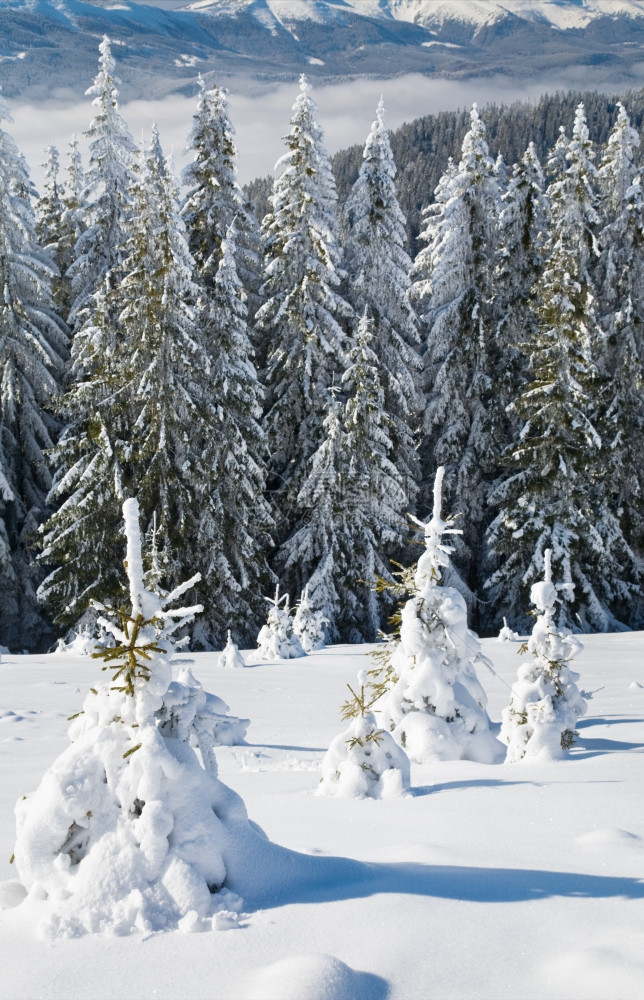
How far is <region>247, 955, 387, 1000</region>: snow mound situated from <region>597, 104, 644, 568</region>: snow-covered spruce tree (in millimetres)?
23246

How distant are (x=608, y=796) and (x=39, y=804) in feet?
12.9

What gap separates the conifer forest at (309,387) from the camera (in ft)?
68.5

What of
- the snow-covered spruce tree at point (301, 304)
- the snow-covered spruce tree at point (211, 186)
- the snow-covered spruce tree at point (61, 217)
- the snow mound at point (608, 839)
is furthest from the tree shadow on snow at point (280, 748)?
the snow-covered spruce tree at point (61, 217)

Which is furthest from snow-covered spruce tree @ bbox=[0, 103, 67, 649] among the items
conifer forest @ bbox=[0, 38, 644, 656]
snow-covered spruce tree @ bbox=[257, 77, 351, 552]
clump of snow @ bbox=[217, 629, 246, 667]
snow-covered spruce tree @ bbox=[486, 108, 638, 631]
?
snow-covered spruce tree @ bbox=[486, 108, 638, 631]

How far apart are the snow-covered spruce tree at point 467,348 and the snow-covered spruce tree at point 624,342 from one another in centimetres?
343

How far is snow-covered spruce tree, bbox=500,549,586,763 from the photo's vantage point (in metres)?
7.52

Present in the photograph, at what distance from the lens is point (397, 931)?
3486mm

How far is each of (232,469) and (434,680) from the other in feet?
47.7

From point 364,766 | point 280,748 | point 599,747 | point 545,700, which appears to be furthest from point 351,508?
point 364,766

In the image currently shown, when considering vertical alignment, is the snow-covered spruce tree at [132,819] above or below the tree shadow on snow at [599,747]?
above

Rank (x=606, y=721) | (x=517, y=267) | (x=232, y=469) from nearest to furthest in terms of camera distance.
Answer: (x=606, y=721), (x=232, y=469), (x=517, y=267)

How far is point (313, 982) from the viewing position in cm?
298

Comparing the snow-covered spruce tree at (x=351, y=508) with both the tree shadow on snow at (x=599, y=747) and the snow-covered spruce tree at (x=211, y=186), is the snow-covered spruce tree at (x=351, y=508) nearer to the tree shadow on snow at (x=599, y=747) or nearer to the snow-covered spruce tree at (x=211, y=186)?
the snow-covered spruce tree at (x=211, y=186)

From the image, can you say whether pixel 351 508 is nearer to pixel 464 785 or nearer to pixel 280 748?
pixel 280 748
